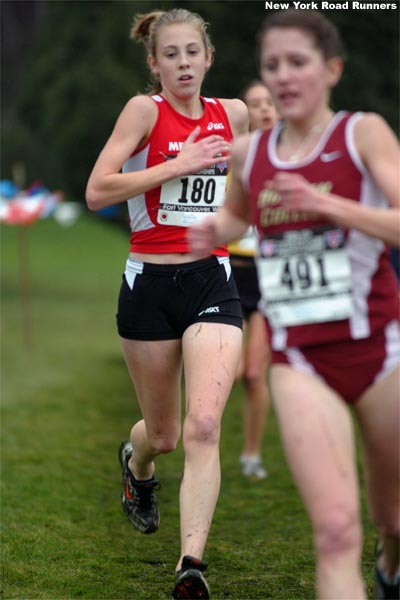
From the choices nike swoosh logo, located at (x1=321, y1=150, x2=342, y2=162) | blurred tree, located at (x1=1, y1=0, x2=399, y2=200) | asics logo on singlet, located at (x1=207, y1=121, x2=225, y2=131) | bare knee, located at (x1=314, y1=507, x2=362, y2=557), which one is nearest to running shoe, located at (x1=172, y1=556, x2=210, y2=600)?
bare knee, located at (x1=314, y1=507, x2=362, y2=557)

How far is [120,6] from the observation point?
25828 millimetres

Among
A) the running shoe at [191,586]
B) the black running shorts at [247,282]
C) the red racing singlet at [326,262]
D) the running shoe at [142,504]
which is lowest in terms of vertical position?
the running shoe at [142,504]

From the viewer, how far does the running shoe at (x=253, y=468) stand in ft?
29.5

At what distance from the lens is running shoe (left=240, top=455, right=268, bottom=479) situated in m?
9.00

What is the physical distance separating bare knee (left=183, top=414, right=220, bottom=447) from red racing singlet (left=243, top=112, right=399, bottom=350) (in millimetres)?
1184

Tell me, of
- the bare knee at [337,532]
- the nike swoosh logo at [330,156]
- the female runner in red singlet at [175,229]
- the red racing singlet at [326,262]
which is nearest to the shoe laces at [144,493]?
the female runner in red singlet at [175,229]

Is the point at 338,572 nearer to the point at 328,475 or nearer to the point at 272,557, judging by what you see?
the point at 328,475

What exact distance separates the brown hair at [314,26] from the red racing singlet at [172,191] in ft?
5.08

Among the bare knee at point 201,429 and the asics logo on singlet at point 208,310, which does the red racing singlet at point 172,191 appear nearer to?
the asics logo on singlet at point 208,310

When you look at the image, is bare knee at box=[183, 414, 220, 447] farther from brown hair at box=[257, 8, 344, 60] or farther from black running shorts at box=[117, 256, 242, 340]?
brown hair at box=[257, 8, 344, 60]

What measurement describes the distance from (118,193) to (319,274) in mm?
1717

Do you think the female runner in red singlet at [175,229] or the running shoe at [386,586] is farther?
the female runner in red singlet at [175,229]

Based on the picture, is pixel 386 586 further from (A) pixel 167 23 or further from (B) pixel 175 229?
(A) pixel 167 23

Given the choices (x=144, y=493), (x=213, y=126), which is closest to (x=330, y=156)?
(x=213, y=126)
